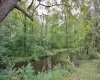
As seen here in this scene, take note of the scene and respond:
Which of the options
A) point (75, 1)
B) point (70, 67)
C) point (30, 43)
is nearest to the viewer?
point (75, 1)

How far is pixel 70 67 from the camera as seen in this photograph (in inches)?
409

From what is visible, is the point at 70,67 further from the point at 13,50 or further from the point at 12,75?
the point at 13,50

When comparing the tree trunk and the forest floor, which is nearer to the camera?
the tree trunk

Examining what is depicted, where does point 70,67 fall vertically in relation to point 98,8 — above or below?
below

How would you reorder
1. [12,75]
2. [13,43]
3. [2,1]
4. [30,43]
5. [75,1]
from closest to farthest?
[2,1] → [75,1] → [12,75] → [13,43] → [30,43]

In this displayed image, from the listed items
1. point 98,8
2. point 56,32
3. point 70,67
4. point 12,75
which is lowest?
point 70,67

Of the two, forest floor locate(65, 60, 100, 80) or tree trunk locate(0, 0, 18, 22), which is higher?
tree trunk locate(0, 0, 18, 22)

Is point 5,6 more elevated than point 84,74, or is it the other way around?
point 5,6

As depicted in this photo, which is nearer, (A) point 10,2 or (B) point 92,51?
(A) point 10,2

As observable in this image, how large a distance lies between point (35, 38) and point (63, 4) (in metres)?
13.0

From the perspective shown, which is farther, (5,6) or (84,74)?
(84,74)

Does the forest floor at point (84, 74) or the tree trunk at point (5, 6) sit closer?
the tree trunk at point (5, 6)

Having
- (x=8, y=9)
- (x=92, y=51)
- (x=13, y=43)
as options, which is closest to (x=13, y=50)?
(x=13, y=43)

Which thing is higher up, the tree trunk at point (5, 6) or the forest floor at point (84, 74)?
the tree trunk at point (5, 6)
